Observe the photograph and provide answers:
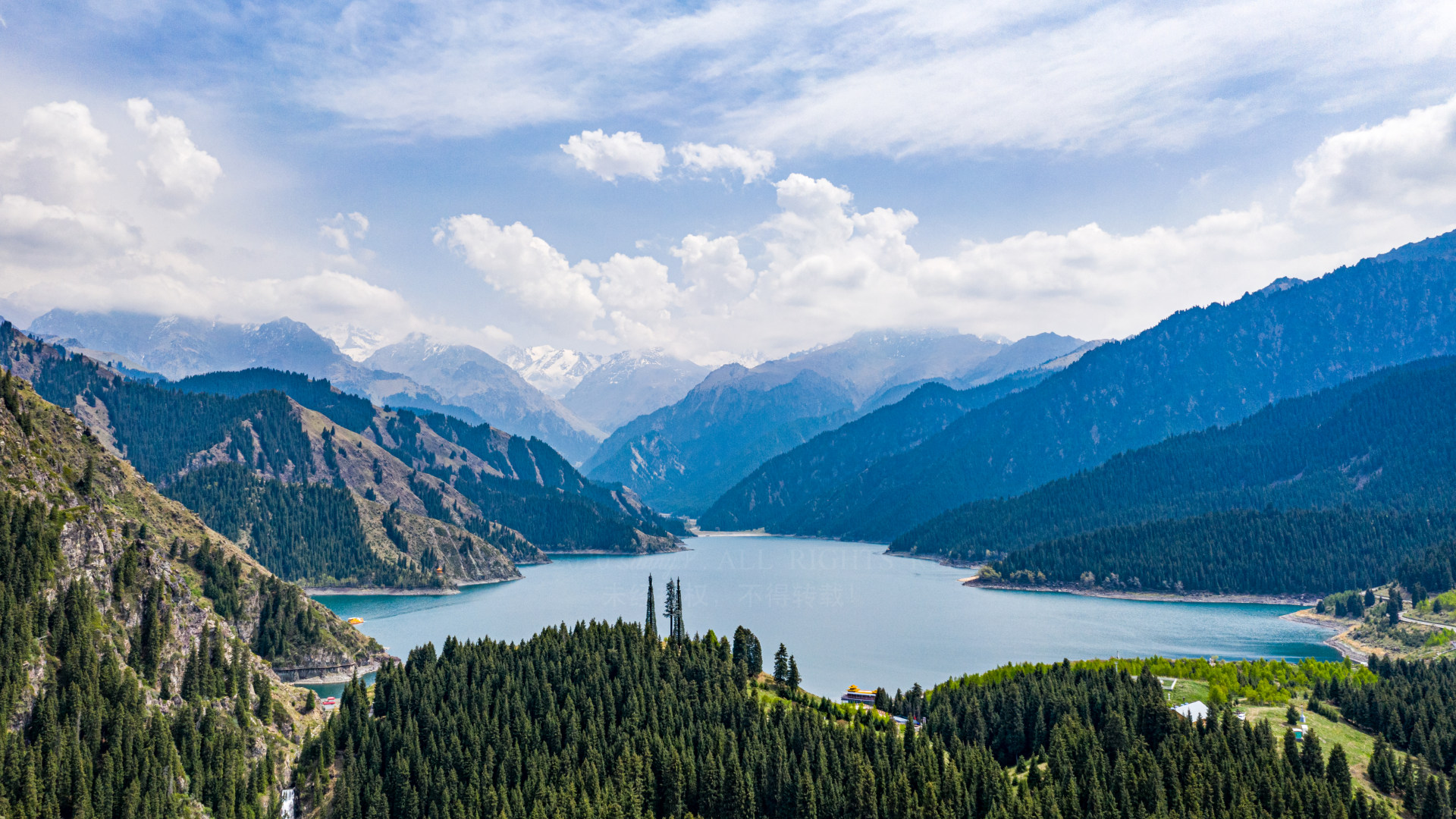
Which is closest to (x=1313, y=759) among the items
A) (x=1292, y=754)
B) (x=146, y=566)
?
(x=1292, y=754)

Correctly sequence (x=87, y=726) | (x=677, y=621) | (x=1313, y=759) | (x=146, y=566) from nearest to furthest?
1. (x=1313, y=759)
2. (x=87, y=726)
3. (x=146, y=566)
4. (x=677, y=621)

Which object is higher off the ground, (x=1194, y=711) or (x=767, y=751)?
(x=1194, y=711)

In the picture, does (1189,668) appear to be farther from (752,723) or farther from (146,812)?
(146,812)

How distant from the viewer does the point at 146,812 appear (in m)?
89.9

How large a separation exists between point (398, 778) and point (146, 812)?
851 inches

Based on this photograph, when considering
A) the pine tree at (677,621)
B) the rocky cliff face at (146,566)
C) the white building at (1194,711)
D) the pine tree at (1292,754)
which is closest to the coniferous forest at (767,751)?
the pine tree at (1292,754)

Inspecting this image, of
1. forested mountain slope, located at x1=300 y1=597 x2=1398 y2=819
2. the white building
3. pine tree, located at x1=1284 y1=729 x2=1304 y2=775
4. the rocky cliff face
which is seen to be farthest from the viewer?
the rocky cliff face

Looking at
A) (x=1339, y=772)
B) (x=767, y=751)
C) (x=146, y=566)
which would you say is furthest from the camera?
(x=146, y=566)

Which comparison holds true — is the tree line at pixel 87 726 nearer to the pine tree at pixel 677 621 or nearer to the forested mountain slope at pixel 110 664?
the forested mountain slope at pixel 110 664

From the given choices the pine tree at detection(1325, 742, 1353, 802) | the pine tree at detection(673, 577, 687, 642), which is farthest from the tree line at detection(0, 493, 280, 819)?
the pine tree at detection(1325, 742, 1353, 802)

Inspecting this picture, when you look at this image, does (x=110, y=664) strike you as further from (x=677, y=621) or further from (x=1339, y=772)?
(x=1339, y=772)

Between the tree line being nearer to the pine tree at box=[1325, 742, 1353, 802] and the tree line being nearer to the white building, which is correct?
the white building

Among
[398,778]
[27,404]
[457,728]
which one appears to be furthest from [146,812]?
[27,404]

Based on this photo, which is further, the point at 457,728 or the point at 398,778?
the point at 457,728
